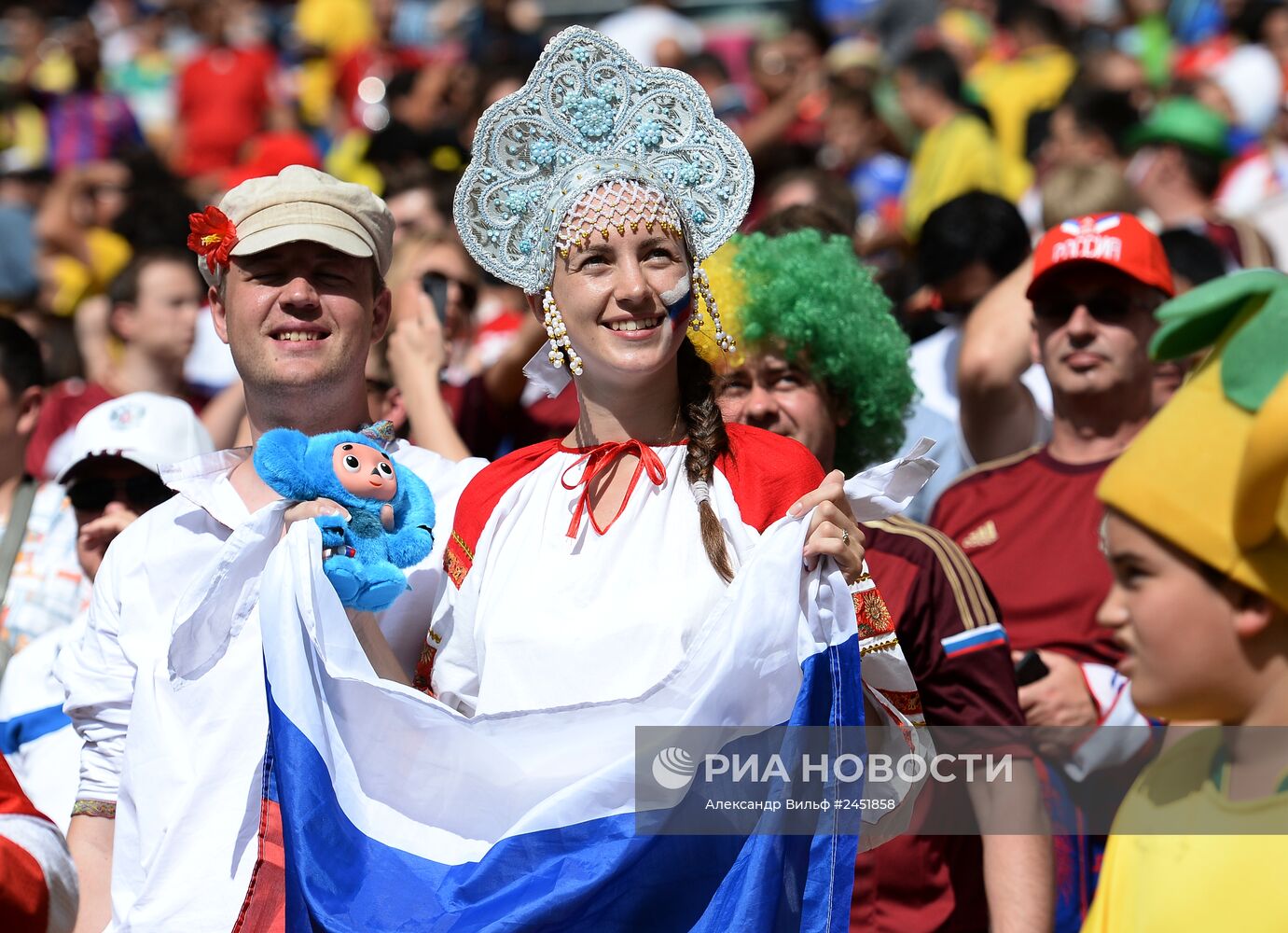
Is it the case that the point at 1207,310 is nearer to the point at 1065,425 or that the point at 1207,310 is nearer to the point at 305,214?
the point at 305,214

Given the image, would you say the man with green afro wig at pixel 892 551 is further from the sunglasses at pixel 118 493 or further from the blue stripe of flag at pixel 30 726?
the blue stripe of flag at pixel 30 726

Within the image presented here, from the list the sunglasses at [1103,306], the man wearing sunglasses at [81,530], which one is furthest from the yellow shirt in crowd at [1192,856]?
the man wearing sunglasses at [81,530]

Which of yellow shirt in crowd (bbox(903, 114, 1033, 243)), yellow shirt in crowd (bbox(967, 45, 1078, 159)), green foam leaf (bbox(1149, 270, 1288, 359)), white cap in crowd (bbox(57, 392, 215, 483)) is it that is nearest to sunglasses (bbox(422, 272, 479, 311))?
white cap in crowd (bbox(57, 392, 215, 483))

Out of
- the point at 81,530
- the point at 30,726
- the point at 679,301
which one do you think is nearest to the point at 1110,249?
the point at 679,301

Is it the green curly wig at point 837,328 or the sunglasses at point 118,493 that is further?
the sunglasses at point 118,493

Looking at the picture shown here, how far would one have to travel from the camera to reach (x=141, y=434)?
479 centimetres

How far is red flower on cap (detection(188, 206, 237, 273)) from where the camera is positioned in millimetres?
3861

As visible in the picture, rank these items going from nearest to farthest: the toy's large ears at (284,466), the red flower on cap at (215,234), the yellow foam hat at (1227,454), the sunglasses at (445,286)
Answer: the yellow foam hat at (1227,454) → the toy's large ears at (284,466) → the red flower on cap at (215,234) → the sunglasses at (445,286)

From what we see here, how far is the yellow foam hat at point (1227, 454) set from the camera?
231 cm

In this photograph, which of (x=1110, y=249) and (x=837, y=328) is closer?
(x=837, y=328)

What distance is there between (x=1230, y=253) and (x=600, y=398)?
4092 millimetres

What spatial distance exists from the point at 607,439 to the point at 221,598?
84cm

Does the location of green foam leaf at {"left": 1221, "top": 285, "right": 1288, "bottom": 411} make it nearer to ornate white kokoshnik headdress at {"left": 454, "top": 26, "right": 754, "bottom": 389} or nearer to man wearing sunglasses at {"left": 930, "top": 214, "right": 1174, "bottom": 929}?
ornate white kokoshnik headdress at {"left": 454, "top": 26, "right": 754, "bottom": 389}

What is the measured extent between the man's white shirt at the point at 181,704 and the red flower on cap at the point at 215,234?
0.46 metres
